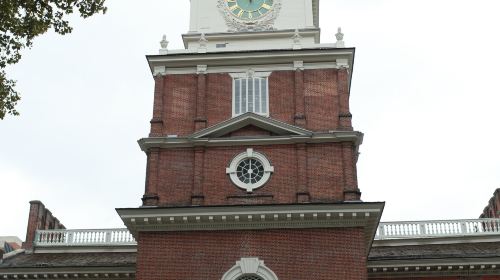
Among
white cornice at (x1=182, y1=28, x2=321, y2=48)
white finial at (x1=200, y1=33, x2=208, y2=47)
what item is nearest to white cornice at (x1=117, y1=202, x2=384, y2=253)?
white finial at (x1=200, y1=33, x2=208, y2=47)

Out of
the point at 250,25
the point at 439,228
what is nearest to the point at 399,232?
the point at 439,228

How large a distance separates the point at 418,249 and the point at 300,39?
1102 centimetres

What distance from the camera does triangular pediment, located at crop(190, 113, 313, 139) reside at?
80.9ft

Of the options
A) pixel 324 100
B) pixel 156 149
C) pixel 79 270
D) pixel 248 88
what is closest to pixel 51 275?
pixel 79 270

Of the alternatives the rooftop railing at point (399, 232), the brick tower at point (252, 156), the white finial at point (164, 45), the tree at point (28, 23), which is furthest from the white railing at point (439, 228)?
the tree at point (28, 23)

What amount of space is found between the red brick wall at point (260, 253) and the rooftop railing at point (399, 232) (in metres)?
9.88

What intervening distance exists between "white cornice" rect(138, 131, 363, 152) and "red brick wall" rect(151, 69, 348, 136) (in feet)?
1.68

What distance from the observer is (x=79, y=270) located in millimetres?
28859

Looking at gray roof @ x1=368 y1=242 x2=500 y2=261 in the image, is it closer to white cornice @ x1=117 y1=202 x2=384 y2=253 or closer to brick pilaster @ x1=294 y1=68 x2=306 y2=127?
white cornice @ x1=117 y1=202 x2=384 y2=253

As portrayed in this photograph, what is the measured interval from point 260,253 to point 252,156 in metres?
3.53

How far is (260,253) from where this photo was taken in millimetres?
22859

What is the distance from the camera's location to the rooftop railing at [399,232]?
32250 mm

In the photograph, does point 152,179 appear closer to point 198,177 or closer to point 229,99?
point 198,177

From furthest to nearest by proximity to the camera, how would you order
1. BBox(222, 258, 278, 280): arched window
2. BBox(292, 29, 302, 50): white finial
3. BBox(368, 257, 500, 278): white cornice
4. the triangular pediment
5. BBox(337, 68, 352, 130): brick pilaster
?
BBox(368, 257, 500, 278): white cornice, BBox(292, 29, 302, 50): white finial, BBox(337, 68, 352, 130): brick pilaster, the triangular pediment, BBox(222, 258, 278, 280): arched window
